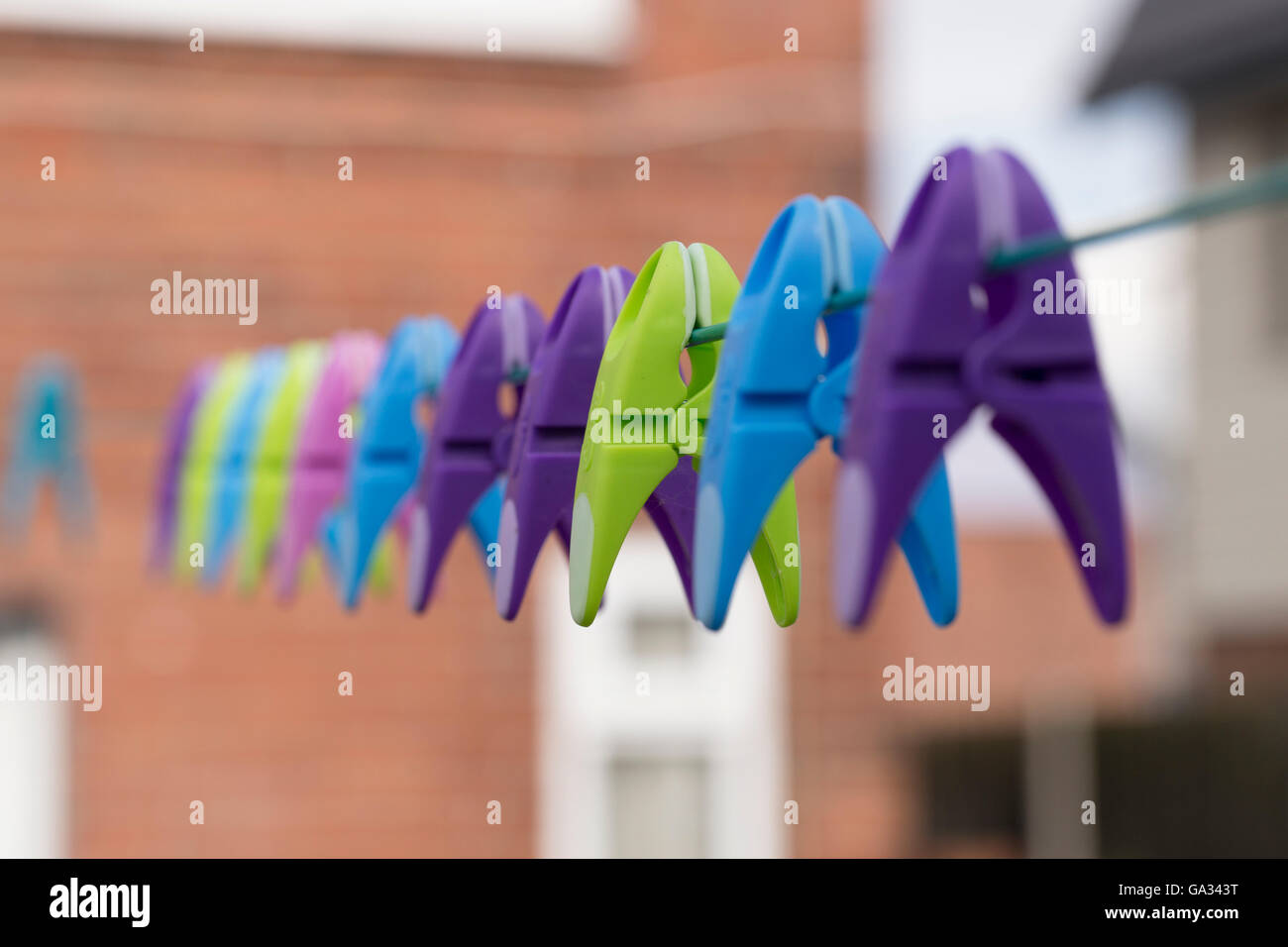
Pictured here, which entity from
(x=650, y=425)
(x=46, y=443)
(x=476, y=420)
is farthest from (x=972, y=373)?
(x=46, y=443)

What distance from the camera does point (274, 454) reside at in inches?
86.4

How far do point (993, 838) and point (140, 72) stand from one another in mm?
4272

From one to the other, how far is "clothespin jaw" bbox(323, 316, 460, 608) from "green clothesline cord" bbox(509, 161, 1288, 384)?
75 centimetres

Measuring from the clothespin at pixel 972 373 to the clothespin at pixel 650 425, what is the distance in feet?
0.76

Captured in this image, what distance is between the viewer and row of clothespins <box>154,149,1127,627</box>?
104 cm

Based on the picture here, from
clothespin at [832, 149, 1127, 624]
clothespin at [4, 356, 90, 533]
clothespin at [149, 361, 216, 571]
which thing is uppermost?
clothespin at [4, 356, 90, 533]

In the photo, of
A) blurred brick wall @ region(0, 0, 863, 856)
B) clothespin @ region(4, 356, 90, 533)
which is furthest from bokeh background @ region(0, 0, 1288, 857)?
clothespin @ region(4, 356, 90, 533)

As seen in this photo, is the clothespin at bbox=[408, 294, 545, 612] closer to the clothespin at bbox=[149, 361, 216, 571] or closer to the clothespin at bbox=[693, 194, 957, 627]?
the clothespin at bbox=[693, 194, 957, 627]

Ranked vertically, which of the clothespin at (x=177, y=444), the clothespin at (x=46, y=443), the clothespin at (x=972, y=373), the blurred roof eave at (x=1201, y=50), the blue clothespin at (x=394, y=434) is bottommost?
the clothespin at (x=972, y=373)

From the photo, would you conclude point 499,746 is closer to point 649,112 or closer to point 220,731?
point 220,731

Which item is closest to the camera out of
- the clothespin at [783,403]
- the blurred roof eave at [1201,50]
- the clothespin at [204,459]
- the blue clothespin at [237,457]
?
the clothespin at [783,403]

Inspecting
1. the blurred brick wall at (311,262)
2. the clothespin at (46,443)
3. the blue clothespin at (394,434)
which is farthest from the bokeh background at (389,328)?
the blue clothespin at (394,434)

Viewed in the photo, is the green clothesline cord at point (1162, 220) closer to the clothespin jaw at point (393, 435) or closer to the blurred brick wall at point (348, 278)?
the clothespin jaw at point (393, 435)

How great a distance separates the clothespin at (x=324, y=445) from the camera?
6.72 feet
